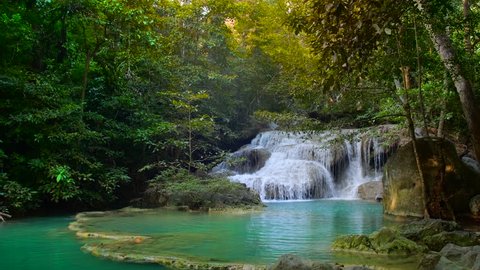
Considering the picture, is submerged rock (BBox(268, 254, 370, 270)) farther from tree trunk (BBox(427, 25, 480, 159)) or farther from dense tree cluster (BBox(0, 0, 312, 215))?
tree trunk (BBox(427, 25, 480, 159))

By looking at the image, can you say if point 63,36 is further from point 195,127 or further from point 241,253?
point 241,253

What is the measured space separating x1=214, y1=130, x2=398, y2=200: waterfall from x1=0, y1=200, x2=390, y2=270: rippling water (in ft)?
19.9

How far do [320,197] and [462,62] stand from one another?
1171 cm

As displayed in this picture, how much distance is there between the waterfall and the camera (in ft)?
61.5

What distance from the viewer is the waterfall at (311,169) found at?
1875cm

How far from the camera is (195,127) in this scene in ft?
50.8

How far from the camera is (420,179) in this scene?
9.79 metres

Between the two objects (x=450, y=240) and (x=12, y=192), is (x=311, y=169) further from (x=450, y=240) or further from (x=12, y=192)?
(x=450, y=240)

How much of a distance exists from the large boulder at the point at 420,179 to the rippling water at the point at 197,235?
794 mm

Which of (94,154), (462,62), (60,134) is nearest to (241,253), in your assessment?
(462,62)

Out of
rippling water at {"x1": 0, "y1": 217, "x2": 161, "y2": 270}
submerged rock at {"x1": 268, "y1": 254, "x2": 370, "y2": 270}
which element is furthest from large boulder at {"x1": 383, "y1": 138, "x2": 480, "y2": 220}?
rippling water at {"x1": 0, "y1": 217, "x2": 161, "y2": 270}

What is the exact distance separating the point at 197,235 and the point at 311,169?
477 inches

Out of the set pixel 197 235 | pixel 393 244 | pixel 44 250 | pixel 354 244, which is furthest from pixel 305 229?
pixel 44 250

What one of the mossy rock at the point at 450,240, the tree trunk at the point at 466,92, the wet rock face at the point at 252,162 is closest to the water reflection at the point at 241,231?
the mossy rock at the point at 450,240
